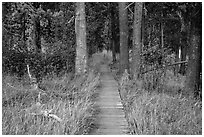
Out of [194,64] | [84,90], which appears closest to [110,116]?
[84,90]

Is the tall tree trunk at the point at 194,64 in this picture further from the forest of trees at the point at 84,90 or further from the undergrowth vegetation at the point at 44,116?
the undergrowth vegetation at the point at 44,116

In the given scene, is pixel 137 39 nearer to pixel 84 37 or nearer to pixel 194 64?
pixel 84 37

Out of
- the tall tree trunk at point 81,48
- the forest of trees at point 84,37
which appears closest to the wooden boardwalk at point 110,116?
the forest of trees at point 84,37

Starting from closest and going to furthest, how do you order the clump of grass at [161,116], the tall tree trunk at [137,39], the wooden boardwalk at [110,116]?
1. the clump of grass at [161,116]
2. the wooden boardwalk at [110,116]
3. the tall tree trunk at [137,39]

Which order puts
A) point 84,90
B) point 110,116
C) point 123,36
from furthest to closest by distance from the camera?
1. point 123,36
2. point 84,90
3. point 110,116

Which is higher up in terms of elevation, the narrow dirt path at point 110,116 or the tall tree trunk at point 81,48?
the tall tree trunk at point 81,48

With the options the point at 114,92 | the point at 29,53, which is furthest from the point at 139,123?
the point at 29,53

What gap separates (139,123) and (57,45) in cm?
1034

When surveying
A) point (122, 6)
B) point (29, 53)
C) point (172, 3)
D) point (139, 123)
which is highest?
point (122, 6)

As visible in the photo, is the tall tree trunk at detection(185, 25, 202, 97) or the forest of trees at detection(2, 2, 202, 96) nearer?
the tall tree trunk at detection(185, 25, 202, 97)

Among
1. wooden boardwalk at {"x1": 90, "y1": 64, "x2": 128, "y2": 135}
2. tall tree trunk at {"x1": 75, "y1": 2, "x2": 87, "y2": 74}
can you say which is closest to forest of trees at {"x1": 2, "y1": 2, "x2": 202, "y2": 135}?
tall tree trunk at {"x1": 75, "y1": 2, "x2": 87, "y2": 74}

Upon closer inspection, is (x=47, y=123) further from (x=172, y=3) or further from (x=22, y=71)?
(x=22, y=71)

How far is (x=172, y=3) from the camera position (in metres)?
8.99

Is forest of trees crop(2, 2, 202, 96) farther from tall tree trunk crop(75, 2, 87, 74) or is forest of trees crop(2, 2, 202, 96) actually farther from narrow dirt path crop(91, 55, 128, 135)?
narrow dirt path crop(91, 55, 128, 135)
